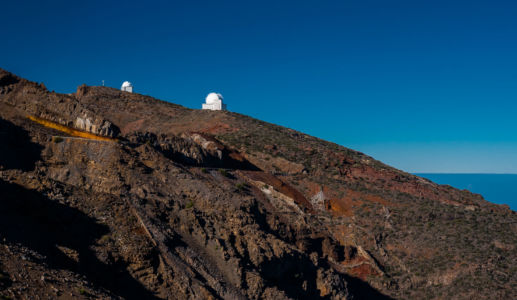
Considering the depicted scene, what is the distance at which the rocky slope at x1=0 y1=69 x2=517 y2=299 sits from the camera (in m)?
15.1

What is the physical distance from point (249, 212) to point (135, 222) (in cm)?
784

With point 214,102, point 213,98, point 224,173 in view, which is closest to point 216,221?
point 224,173

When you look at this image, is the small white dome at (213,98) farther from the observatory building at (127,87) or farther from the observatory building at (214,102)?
the observatory building at (127,87)

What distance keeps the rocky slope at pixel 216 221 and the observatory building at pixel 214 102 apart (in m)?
12.3

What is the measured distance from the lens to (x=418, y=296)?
27.8 m

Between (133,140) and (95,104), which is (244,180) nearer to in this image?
(133,140)

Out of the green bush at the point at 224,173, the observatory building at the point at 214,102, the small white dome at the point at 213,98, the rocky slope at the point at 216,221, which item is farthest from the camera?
Result: the small white dome at the point at 213,98

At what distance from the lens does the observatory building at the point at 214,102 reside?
6059 centimetres

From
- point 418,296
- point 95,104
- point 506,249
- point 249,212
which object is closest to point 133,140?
point 249,212

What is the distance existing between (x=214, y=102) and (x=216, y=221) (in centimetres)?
4157

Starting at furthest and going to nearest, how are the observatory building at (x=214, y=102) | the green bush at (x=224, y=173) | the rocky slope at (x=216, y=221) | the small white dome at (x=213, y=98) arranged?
the small white dome at (x=213, y=98), the observatory building at (x=214, y=102), the green bush at (x=224, y=173), the rocky slope at (x=216, y=221)

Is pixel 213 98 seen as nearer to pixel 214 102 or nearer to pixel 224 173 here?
pixel 214 102

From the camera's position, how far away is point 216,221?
2062 centimetres

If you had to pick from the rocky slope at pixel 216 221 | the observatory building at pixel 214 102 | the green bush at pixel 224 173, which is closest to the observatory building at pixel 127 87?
the observatory building at pixel 214 102
